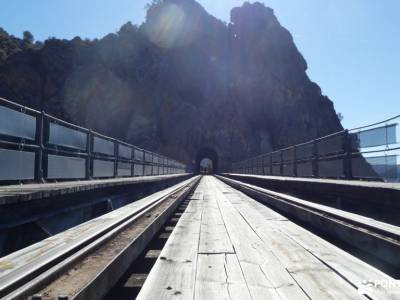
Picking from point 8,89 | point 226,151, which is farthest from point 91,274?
point 8,89

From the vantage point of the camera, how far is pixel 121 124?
73.2m

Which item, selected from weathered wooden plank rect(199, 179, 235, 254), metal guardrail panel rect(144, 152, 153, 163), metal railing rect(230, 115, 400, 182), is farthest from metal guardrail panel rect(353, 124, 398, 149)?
metal guardrail panel rect(144, 152, 153, 163)

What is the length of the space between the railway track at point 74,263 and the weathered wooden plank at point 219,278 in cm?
65

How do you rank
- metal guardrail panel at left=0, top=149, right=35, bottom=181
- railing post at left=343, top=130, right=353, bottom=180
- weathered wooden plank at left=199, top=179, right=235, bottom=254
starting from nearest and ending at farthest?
weathered wooden plank at left=199, top=179, right=235, bottom=254
metal guardrail panel at left=0, top=149, right=35, bottom=181
railing post at left=343, top=130, right=353, bottom=180

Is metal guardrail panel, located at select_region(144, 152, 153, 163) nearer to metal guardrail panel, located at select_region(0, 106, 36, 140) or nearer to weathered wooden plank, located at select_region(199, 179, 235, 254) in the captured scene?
metal guardrail panel, located at select_region(0, 106, 36, 140)

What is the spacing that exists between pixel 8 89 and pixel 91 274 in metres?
87.7

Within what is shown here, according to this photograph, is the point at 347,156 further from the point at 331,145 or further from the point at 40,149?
the point at 40,149

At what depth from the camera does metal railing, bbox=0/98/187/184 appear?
5.26 metres

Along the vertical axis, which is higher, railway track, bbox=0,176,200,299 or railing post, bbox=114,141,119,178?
railing post, bbox=114,141,119,178

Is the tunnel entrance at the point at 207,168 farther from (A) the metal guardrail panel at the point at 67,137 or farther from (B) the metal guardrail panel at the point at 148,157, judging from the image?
(A) the metal guardrail panel at the point at 67,137

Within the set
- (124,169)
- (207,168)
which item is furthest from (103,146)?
(207,168)

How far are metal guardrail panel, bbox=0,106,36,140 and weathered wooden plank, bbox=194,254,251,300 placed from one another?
3.65 meters

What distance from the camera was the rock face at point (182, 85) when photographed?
7238 centimetres

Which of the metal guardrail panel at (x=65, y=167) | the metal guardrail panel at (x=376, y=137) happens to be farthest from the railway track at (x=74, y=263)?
the metal guardrail panel at (x=376, y=137)
